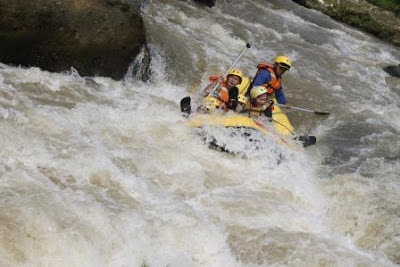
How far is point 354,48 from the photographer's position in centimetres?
1636

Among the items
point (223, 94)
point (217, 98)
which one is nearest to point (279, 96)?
point (223, 94)

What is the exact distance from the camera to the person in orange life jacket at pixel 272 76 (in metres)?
9.52

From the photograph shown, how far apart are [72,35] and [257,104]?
288 cm

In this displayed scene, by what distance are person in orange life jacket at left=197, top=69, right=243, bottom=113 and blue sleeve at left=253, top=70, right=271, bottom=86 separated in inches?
22.7

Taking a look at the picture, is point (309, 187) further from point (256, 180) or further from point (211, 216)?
point (211, 216)

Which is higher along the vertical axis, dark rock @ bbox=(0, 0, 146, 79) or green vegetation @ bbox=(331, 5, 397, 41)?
dark rock @ bbox=(0, 0, 146, 79)

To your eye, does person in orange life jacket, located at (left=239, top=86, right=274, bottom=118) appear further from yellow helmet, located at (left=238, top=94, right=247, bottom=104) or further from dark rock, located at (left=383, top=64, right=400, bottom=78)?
dark rock, located at (left=383, top=64, right=400, bottom=78)

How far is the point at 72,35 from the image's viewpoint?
325 inches

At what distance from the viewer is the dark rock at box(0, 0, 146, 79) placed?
25.5 feet

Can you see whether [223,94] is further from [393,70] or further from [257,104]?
[393,70]

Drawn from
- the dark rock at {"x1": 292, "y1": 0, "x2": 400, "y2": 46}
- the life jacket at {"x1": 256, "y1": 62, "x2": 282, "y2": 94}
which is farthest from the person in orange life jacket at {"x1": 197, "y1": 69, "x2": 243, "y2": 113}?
the dark rock at {"x1": 292, "y1": 0, "x2": 400, "y2": 46}

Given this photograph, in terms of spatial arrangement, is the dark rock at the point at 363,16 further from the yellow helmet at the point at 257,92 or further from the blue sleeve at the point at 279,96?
the yellow helmet at the point at 257,92

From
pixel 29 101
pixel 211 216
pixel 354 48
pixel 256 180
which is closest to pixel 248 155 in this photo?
pixel 256 180

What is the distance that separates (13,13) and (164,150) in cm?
280
